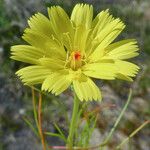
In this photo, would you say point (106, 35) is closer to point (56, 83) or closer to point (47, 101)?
point (56, 83)

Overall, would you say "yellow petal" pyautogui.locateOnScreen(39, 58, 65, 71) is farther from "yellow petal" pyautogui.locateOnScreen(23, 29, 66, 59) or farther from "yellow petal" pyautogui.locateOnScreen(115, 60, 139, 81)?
"yellow petal" pyautogui.locateOnScreen(115, 60, 139, 81)

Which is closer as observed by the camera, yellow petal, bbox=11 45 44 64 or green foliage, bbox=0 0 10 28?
yellow petal, bbox=11 45 44 64

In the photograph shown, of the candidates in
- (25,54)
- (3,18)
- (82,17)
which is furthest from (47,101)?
(25,54)

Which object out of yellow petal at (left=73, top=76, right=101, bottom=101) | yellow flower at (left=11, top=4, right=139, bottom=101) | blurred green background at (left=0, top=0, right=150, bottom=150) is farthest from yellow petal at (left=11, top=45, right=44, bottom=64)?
blurred green background at (left=0, top=0, right=150, bottom=150)

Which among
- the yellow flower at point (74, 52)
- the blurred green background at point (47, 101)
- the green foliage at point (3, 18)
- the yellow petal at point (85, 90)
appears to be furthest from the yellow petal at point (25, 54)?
the green foliage at point (3, 18)

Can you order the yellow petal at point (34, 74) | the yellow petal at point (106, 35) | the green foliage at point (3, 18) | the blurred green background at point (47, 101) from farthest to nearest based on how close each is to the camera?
the green foliage at point (3, 18)
the blurred green background at point (47, 101)
the yellow petal at point (106, 35)
the yellow petal at point (34, 74)

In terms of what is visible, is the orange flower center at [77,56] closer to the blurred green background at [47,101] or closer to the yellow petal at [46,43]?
the yellow petal at [46,43]
